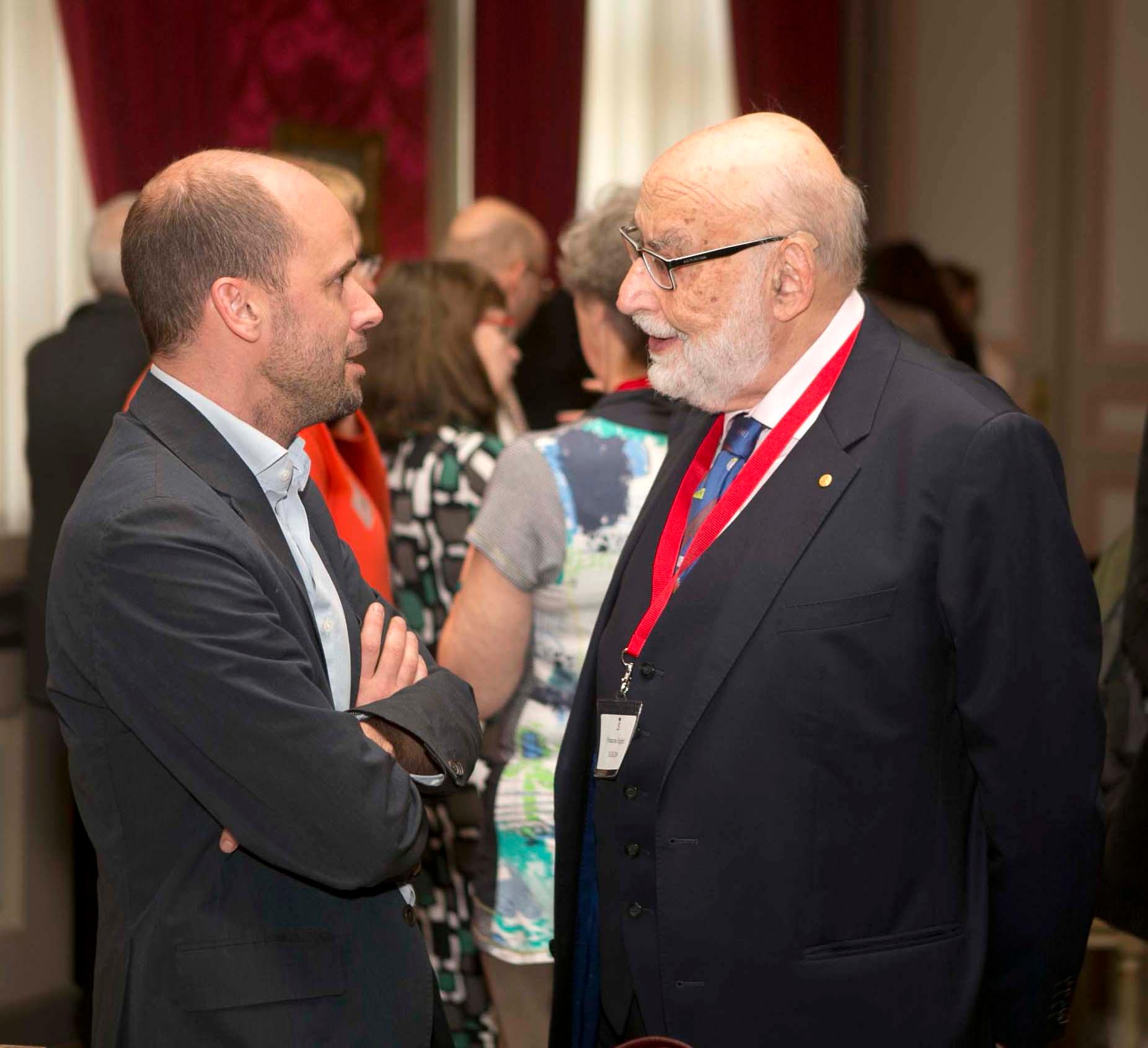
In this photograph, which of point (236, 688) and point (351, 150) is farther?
point (351, 150)

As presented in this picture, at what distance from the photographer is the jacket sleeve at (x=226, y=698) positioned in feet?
4.68

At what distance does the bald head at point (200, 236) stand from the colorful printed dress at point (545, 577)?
2.40ft

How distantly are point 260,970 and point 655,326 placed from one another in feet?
2.92

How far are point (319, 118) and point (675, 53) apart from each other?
173 cm

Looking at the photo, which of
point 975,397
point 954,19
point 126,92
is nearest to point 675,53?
point 954,19

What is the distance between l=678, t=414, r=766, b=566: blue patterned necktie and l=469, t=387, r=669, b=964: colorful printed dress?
0.42 metres

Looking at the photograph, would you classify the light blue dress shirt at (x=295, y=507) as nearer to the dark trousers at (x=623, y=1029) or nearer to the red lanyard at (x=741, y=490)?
the red lanyard at (x=741, y=490)

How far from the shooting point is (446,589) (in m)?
2.95

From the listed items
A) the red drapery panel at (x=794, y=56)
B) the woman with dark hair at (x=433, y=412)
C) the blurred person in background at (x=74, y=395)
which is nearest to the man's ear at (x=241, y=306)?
the woman with dark hair at (x=433, y=412)

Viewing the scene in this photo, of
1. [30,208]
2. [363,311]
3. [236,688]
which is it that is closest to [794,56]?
[30,208]

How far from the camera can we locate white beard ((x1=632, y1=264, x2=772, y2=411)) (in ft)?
5.65

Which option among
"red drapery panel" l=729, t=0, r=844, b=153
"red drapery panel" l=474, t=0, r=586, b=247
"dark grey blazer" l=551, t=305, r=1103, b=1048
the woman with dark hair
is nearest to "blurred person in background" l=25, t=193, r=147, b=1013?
the woman with dark hair

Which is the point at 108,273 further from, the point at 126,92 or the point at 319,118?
the point at 319,118

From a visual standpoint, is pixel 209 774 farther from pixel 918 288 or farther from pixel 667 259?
pixel 918 288
